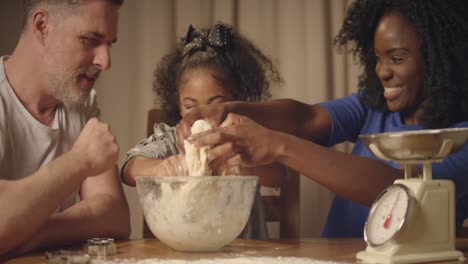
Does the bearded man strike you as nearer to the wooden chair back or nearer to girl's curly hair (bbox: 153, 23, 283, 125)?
girl's curly hair (bbox: 153, 23, 283, 125)

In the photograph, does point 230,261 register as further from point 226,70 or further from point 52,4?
point 226,70

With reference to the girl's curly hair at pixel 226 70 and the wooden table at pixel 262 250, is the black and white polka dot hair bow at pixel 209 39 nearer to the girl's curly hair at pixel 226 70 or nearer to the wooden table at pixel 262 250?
the girl's curly hair at pixel 226 70

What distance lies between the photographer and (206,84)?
216 centimetres

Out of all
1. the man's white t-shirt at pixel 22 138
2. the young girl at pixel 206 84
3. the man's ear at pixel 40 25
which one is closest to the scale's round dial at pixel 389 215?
the young girl at pixel 206 84

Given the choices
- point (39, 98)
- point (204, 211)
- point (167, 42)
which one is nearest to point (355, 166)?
point (204, 211)

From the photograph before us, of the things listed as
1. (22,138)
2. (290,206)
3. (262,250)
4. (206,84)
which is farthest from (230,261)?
(206,84)

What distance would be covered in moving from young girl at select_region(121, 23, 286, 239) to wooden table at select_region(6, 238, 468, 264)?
0.52 metres

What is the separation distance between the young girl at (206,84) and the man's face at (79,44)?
332mm

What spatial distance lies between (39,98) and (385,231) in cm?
110

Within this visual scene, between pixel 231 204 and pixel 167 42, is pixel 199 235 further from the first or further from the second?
pixel 167 42

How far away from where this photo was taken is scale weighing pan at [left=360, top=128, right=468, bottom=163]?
1.07 metres

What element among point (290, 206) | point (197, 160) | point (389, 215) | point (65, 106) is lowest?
point (290, 206)

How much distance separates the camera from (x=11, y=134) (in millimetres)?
1666

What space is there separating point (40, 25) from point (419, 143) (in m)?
1.20
